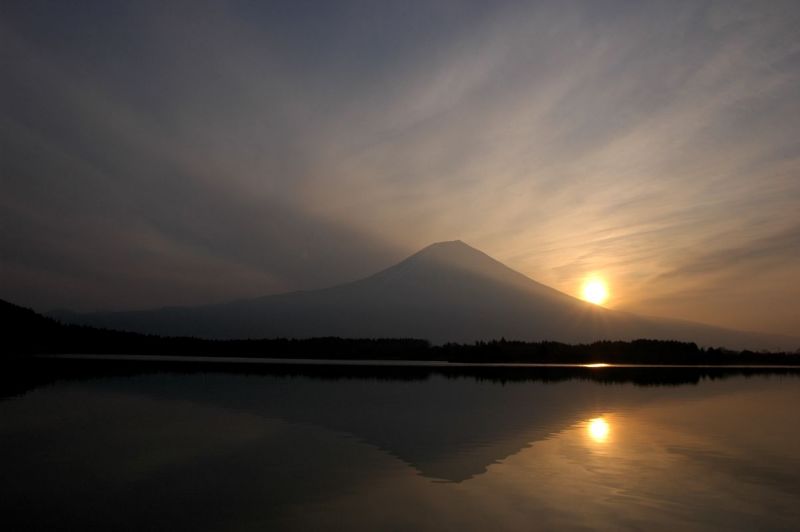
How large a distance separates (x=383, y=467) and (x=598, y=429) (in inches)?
437

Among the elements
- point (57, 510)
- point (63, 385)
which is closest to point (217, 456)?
point (57, 510)

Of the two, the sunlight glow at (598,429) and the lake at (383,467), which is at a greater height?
the sunlight glow at (598,429)

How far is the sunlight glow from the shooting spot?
20.5 meters

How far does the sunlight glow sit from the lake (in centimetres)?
13

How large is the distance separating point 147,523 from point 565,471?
9.48 meters

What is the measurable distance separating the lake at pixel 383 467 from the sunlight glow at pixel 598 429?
5.2 inches

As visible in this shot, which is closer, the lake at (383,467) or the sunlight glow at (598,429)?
the lake at (383,467)

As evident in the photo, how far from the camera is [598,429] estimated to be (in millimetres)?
22562

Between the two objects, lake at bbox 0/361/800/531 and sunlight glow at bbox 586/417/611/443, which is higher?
sunlight glow at bbox 586/417/611/443

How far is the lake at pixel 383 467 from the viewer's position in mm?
10648

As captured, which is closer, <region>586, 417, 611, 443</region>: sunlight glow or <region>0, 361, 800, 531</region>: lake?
<region>0, 361, 800, 531</region>: lake

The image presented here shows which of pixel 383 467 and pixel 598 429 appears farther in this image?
pixel 598 429

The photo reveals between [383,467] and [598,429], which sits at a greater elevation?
[598,429]

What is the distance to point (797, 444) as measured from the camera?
2030cm
